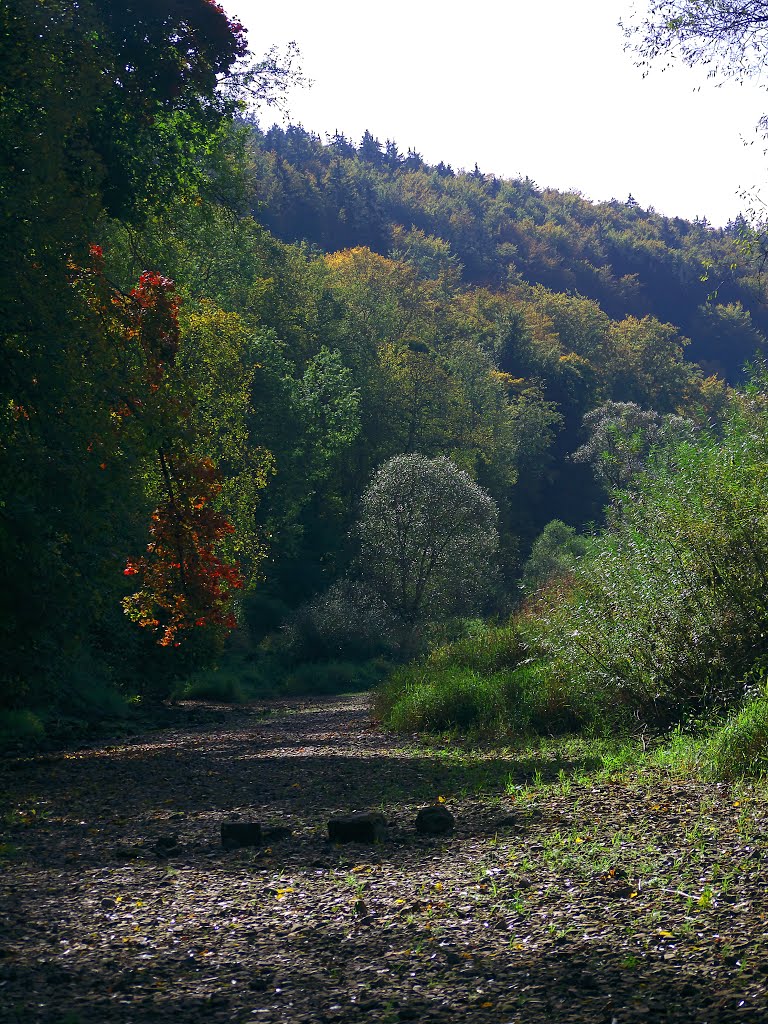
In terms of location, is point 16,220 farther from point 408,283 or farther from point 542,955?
point 408,283

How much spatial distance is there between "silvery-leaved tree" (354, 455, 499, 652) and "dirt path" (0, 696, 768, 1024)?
26204 millimetres

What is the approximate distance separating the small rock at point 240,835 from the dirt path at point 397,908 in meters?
0.11

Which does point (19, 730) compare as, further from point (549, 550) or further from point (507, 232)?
point (507, 232)

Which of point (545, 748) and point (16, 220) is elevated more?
point (16, 220)

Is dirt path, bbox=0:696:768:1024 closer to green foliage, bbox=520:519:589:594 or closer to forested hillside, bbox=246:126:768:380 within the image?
green foliage, bbox=520:519:589:594

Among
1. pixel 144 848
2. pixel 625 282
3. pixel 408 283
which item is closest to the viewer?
pixel 144 848

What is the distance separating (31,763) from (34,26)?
781 centimetres

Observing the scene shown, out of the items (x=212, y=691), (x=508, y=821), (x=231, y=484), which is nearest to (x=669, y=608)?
(x=508, y=821)

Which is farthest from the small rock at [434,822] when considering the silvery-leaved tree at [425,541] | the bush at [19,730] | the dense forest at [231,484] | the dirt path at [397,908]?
the silvery-leaved tree at [425,541]

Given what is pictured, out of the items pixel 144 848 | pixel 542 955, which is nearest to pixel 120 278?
pixel 144 848

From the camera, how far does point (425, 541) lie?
35000 millimetres

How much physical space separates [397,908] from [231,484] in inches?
908

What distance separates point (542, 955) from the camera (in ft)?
13.8

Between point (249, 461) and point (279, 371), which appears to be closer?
point (249, 461)
